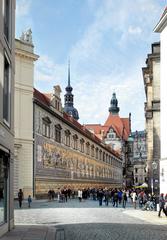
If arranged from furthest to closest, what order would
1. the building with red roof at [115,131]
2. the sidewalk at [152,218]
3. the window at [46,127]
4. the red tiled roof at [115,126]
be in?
the red tiled roof at [115,126] → the building with red roof at [115,131] → the window at [46,127] → the sidewalk at [152,218]

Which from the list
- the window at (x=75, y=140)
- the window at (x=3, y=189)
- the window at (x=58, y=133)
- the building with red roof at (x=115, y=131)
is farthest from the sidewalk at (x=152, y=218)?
the building with red roof at (x=115, y=131)

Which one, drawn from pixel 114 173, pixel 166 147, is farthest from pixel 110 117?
pixel 166 147

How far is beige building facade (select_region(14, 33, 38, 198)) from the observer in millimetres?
49406

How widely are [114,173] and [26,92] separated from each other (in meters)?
77.2

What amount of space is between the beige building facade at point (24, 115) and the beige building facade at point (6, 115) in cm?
2903

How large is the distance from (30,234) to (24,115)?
1272 inches

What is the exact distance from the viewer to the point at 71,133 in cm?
7288

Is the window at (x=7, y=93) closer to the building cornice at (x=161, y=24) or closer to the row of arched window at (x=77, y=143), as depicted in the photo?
the building cornice at (x=161, y=24)

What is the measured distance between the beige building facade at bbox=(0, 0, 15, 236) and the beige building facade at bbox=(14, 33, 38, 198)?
29.0 m

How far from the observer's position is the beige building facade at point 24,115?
4941cm

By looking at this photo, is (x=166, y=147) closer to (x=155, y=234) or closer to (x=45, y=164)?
(x=155, y=234)

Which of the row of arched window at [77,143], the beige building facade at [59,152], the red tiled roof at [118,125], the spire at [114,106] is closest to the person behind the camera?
the beige building facade at [59,152]

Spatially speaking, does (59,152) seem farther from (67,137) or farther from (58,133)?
(67,137)

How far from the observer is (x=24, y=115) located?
50.1 m
